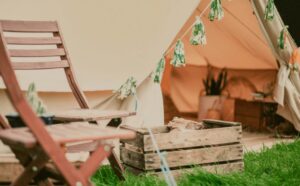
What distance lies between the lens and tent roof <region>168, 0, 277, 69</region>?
5477 millimetres

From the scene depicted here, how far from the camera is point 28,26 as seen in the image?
3068mm

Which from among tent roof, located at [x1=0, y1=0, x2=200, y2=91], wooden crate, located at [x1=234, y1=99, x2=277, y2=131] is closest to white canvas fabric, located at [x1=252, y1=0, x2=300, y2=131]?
wooden crate, located at [x1=234, y1=99, x2=277, y2=131]

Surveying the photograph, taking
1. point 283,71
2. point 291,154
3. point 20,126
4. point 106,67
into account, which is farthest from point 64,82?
point 283,71

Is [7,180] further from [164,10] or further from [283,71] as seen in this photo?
[283,71]

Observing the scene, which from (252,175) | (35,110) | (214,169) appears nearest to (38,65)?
(35,110)

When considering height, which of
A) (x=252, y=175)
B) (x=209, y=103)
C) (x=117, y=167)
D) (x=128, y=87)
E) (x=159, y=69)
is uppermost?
(x=159, y=69)

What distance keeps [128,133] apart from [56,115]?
0.68 metres

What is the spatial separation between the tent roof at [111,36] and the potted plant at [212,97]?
238 centimetres

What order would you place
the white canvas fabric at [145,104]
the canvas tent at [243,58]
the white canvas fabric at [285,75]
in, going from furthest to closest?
the canvas tent at [243,58] → the white canvas fabric at [285,75] → the white canvas fabric at [145,104]

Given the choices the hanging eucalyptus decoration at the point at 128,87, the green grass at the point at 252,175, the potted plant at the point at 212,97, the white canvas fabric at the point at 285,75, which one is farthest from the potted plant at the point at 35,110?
the potted plant at the point at 212,97

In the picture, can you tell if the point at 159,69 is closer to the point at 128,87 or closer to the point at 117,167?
the point at 128,87

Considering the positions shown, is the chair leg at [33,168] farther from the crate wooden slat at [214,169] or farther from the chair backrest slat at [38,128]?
the crate wooden slat at [214,169]

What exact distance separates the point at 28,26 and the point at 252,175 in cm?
174

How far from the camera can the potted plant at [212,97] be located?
6.43 m
